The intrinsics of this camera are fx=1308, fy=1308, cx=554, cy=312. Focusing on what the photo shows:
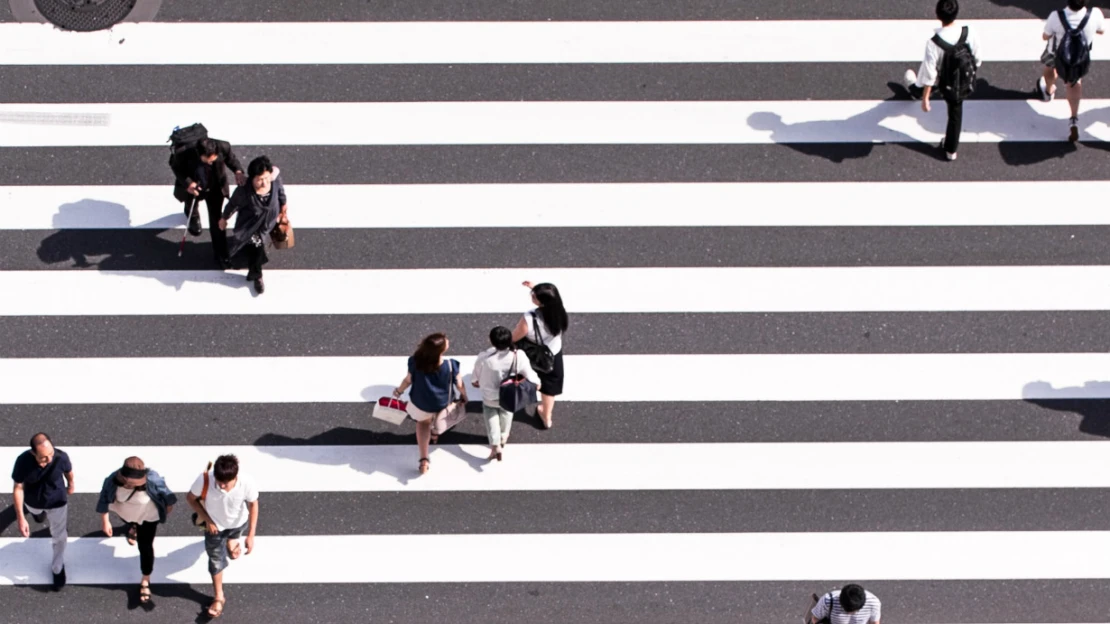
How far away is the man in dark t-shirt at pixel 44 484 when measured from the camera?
928 cm

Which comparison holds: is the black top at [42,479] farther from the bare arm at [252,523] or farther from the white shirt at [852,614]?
the white shirt at [852,614]

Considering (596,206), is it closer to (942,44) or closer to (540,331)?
(540,331)

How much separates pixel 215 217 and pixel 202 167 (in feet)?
1.64

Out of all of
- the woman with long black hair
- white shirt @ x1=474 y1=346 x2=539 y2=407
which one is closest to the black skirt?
the woman with long black hair

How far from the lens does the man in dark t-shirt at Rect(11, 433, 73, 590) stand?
30.5ft

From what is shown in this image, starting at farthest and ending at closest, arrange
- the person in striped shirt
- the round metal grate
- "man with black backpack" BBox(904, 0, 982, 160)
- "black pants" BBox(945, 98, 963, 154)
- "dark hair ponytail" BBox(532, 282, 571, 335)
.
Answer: the round metal grate → "black pants" BBox(945, 98, 963, 154) → "man with black backpack" BBox(904, 0, 982, 160) → "dark hair ponytail" BBox(532, 282, 571, 335) → the person in striped shirt

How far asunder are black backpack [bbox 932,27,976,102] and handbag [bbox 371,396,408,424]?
525 cm

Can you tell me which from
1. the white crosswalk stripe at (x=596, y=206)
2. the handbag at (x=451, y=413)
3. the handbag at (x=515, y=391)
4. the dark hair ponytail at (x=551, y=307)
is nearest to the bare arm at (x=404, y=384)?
the handbag at (x=451, y=413)

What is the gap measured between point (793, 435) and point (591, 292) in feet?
6.72

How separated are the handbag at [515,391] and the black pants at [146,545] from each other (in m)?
2.71

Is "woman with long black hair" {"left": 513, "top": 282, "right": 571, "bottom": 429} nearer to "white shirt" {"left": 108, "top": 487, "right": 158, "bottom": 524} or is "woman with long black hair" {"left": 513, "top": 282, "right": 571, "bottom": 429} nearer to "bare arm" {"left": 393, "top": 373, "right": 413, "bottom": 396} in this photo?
"bare arm" {"left": 393, "top": 373, "right": 413, "bottom": 396}

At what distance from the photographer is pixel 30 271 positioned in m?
11.0

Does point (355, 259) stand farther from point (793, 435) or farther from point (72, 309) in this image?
point (793, 435)

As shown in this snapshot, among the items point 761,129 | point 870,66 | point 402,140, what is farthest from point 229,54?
point 870,66
